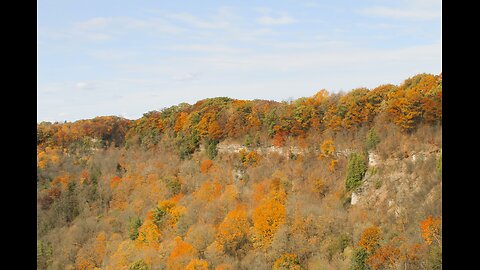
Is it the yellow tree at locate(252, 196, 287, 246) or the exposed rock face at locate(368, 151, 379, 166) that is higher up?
the exposed rock face at locate(368, 151, 379, 166)

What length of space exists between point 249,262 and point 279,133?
12.0 metres

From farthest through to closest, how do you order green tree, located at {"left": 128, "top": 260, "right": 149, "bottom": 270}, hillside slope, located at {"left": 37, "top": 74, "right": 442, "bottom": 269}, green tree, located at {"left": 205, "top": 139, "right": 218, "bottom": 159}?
green tree, located at {"left": 205, "top": 139, "right": 218, "bottom": 159} < green tree, located at {"left": 128, "top": 260, "right": 149, "bottom": 270} < hillside slope, located at {"left": 37, "top": 74, "right": 442, "bottom": 269}

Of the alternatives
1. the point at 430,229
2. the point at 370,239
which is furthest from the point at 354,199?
the point at 430,229

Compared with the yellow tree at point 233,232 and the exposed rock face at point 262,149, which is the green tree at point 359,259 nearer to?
the yellow tree at point 233,232

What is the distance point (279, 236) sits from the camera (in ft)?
58.2

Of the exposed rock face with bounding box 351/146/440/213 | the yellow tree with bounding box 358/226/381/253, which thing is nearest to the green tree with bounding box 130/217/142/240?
the exposed rock face with bounding box 351/146/440/213

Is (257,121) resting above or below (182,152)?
above

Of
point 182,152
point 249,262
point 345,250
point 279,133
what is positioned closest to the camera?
point 345,250

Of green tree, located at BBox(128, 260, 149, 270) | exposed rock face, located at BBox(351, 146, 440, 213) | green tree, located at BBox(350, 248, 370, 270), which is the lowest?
green tree, located at BBox(128, 260, 149, 270)

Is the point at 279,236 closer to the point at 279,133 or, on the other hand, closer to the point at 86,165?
the point at 279,133

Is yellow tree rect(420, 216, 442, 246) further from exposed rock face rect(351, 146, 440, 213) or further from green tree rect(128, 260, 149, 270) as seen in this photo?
green tree rect(128, 260, 149, 270)

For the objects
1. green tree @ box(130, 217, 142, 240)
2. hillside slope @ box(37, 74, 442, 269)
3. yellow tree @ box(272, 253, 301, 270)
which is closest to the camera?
yellow tree @ box(272, 253, 301, 270)
